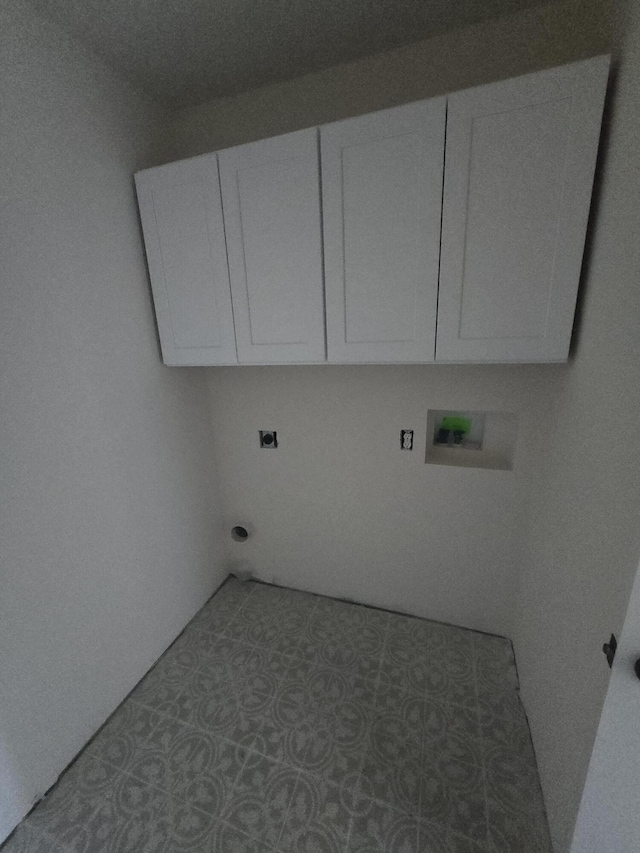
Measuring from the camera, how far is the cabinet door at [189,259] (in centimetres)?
137

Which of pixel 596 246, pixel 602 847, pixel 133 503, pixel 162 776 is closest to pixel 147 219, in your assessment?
pixel 133 503

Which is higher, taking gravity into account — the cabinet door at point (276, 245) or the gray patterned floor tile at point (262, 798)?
the cabinet door at point (276, 245)

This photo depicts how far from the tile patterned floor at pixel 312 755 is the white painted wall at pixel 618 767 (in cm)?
34

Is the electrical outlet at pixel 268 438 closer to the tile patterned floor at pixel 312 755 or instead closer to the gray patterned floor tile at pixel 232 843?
the tile patterned floor at pixel 312 755

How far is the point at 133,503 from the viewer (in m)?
1.55

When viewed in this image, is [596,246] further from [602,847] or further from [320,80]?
[602,847]

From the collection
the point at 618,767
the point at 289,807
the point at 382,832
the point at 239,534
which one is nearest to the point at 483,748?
the point at 382,832

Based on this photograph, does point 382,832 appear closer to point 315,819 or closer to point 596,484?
point 315,819

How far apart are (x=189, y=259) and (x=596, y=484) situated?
170cm

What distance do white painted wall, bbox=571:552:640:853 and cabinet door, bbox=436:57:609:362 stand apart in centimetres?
80

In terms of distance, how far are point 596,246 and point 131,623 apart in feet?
7.70

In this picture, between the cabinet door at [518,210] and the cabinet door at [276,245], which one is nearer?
the cabinet door at [518,210]

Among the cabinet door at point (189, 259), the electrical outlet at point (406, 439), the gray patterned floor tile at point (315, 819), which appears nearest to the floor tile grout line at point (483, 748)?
the gray patterned floor tile at point (315, 819)

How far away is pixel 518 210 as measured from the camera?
106cm
